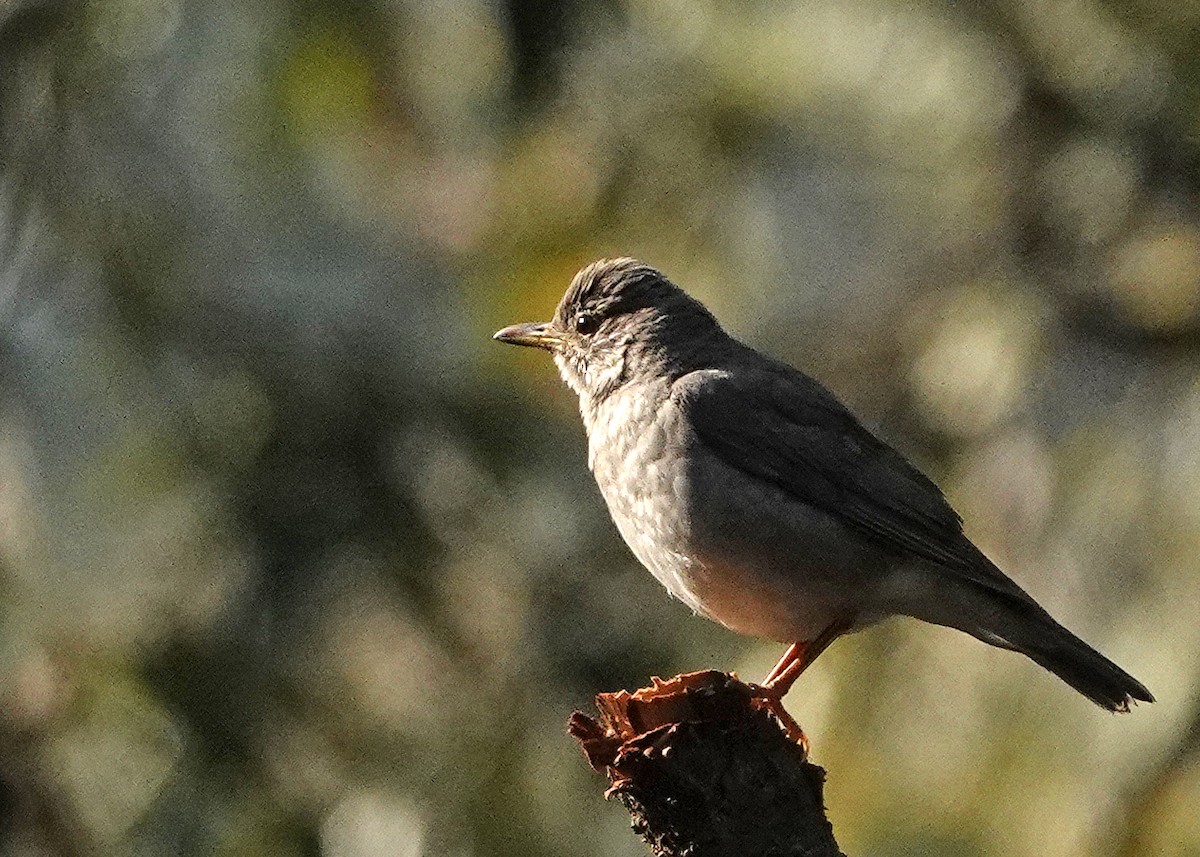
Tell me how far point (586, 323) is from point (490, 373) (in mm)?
484

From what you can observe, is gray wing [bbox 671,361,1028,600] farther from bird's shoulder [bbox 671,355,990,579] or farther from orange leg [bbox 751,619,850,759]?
orange leg [bbox 751,619,850,759]

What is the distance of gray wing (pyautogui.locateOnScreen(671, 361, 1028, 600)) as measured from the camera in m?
5.72

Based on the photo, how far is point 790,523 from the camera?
18.6 ft

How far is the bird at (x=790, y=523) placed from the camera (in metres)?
5.56

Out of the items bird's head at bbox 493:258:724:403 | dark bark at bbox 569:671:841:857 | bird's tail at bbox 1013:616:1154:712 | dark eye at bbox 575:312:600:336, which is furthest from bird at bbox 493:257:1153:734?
dark bark at bbox 569:671:841:857

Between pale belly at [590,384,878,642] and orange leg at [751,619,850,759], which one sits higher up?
pale belly at [590,384,878,642]

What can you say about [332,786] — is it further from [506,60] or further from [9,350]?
[506,60]

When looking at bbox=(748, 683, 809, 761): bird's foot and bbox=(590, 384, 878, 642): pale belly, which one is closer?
bbox=(748, 683, 809, 761): bird's foot

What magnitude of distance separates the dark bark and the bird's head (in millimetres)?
2281

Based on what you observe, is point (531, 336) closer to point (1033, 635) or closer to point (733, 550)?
point (733, 550)

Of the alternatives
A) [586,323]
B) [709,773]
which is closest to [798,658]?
[586,323]

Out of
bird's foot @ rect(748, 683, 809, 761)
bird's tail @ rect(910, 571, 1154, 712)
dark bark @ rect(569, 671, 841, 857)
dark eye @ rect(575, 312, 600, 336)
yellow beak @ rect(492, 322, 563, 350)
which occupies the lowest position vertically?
dark bark @ rect(569, 671, 841, 857)

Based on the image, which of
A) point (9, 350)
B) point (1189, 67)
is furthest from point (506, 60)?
point (1189, 67)

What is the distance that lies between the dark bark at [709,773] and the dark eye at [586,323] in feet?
8.40
